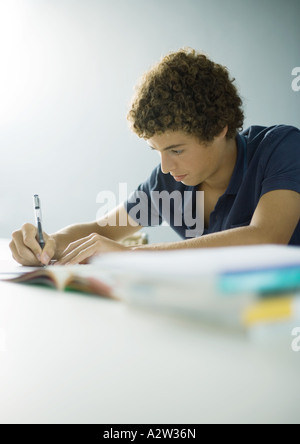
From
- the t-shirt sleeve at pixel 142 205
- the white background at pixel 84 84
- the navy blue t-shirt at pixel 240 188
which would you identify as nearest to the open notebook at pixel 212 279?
the navy blue t-shirt at pixel 240 188

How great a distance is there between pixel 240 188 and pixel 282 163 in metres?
0.15

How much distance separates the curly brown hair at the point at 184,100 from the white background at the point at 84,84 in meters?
1.71

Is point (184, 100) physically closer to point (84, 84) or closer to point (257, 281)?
point (257, 281)

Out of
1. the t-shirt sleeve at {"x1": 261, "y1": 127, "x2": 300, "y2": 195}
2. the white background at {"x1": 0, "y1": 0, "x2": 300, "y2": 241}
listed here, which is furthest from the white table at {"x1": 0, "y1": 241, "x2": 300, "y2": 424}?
the white background at {"x1": 0, "y1": 0, "x2": 300, "y2": 241}

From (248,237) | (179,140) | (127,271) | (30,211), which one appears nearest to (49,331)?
(127,271)

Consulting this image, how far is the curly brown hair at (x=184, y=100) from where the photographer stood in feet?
3.76

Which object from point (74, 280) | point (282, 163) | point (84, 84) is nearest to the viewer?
point (74, 280)

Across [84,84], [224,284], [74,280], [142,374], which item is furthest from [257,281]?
[84,84]

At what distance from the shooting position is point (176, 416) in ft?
0.83

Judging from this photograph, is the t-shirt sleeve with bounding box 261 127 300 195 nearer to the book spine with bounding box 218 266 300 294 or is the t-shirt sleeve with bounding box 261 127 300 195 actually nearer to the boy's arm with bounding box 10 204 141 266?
the boy's arm with bounding box 10 204 141 266

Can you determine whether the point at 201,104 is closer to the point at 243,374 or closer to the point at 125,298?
the point at 125,298

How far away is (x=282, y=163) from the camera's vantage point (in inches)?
41.7
